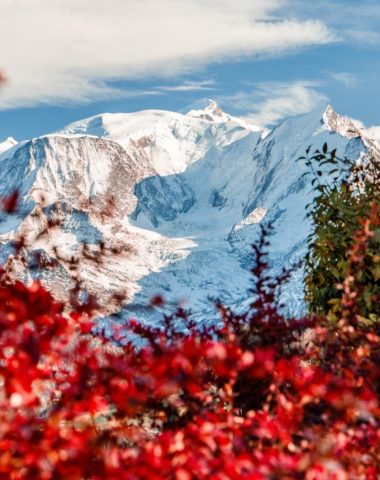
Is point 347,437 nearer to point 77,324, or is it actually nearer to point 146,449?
point 146,449

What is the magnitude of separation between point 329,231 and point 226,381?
18.3 ft

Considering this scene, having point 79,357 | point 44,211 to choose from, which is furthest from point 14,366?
point 44,211

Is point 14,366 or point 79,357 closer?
point 14,366

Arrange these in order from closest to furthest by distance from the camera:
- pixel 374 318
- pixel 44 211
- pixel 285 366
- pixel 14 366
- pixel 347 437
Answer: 1. pixel 14 366
2. pixel 285 366
3. pixel 347 437
4. pixel 44 211
5. pixel 374 318

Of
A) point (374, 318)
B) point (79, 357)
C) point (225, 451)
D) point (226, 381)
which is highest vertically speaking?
point (79, 357)

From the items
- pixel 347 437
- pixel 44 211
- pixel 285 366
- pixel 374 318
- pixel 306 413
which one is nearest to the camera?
pixel 285 366

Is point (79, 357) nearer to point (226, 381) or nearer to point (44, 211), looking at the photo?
point (226, 381)

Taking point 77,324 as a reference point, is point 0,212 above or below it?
above

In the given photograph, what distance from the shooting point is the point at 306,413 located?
5.62m

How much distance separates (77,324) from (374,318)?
188 inches

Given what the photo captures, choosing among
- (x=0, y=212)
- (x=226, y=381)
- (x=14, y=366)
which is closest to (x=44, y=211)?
(x=0, y=212)

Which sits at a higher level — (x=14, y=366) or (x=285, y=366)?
(x=14, y=366)

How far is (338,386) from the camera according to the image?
16.5 feet

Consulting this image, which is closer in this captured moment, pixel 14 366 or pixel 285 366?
pixel 14 366
